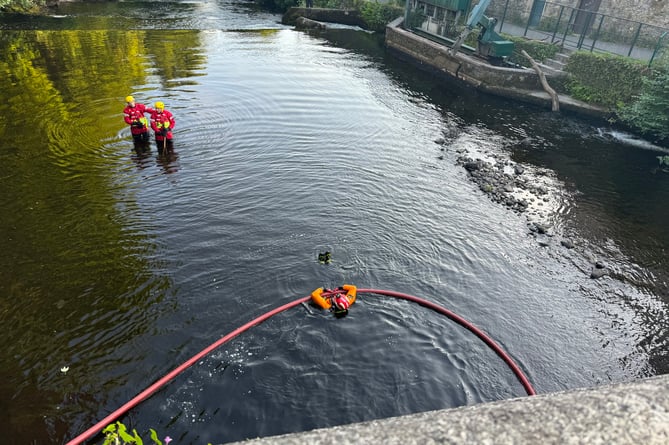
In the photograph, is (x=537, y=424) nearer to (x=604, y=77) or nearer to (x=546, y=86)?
(x=604, y=77)

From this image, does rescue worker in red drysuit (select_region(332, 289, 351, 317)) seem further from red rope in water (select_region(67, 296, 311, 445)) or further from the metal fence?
the metal fence

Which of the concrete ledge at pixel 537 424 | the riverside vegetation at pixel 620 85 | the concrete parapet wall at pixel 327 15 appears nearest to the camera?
the concrete ledge at pixel 537 424

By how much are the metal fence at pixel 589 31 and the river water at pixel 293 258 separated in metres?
6.71

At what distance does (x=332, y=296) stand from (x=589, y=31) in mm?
28459

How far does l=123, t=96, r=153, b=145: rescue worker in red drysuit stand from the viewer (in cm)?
1412

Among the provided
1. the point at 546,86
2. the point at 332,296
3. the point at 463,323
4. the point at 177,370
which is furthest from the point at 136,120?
the point at 546,86

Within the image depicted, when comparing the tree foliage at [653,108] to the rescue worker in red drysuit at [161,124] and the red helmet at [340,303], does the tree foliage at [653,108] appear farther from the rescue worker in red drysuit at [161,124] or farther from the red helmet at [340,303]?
the rescue worker in red drysuit at [161,124]

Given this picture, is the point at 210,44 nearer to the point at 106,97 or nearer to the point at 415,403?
the point at 106,97

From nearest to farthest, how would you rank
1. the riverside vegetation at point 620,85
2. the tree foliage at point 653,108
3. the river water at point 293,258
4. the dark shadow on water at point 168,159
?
1. the river water at point 293,258
2. the dark shadow on water at point 168,159
3. the tree foliage at point 653,108
4. the riverside vegetation at point 620,85

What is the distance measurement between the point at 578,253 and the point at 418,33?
2513cm

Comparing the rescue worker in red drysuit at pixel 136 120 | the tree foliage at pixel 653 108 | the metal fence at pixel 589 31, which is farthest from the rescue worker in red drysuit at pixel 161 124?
the metal fence at pixel 589 31

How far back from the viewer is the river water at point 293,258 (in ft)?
23.7

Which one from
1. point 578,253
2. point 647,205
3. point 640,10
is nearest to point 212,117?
point 578,253

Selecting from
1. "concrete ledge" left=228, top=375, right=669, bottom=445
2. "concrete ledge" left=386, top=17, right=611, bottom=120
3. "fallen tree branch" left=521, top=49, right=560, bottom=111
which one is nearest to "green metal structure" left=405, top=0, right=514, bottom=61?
"concrete ledge" left=386, top=17, right=611, bottom=120
